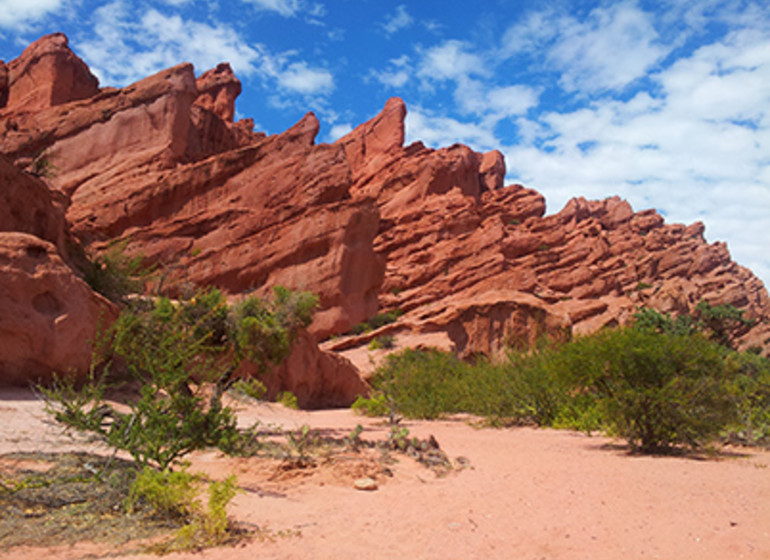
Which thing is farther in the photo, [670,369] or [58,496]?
[670,369]

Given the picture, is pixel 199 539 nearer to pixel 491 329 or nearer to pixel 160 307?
pixel 160 307

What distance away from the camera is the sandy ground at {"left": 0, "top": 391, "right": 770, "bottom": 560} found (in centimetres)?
432

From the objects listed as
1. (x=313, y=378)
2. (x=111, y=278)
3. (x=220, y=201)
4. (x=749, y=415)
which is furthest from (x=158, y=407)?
(x=220, y=201)

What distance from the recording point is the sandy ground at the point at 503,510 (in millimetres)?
4320

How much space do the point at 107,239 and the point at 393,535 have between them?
1460 inches

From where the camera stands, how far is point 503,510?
5.69m

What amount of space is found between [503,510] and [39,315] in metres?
10.2

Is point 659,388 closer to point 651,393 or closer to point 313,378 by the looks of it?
point 651,393

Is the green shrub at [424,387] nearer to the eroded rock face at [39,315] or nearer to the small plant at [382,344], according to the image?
the eroded rock face at [39,315]

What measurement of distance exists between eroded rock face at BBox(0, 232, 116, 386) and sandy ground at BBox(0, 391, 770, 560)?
2036 mm

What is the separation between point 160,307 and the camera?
11.3 m

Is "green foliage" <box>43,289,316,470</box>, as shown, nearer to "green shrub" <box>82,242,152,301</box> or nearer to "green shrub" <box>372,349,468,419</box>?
"green shrub" <box>82,242,152,301</box>

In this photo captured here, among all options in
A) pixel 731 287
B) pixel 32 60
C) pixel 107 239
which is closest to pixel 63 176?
pixel 107 239

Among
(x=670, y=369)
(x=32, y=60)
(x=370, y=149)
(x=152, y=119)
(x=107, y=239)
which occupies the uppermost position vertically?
(x=370, y=149)
